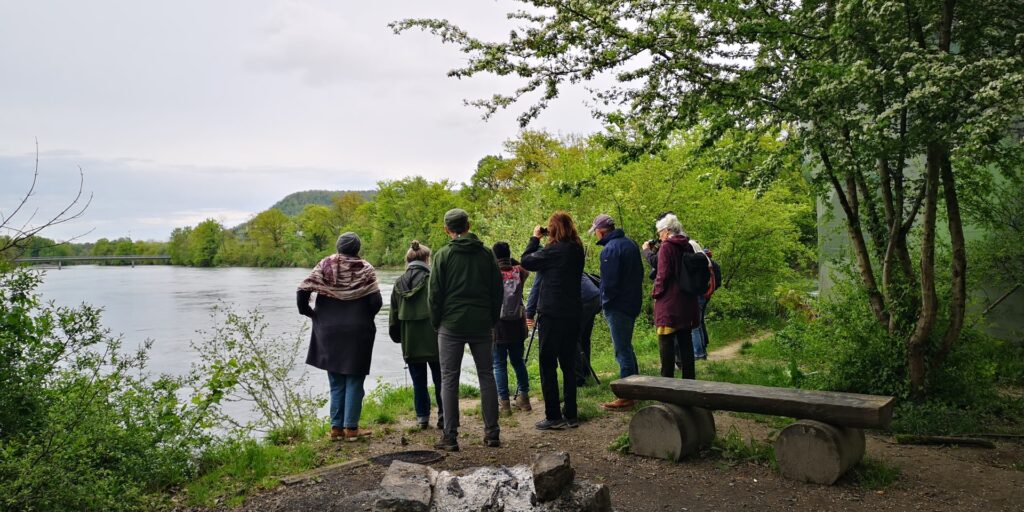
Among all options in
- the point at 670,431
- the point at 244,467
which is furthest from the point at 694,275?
the point at 244,467

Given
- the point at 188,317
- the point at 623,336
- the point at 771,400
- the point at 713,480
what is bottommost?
the point at 188,317

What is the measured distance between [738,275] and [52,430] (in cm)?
1322

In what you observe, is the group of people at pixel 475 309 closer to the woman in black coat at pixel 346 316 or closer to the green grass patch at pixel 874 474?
the woman in black coat at pixel 346 316

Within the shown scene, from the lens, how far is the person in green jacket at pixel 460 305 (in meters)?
5.41

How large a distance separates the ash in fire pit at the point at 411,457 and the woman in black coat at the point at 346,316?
2.60 ft

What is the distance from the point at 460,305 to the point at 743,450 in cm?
247

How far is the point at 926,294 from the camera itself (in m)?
5.78

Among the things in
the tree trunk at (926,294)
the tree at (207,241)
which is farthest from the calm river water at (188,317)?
the tree at (207,241)

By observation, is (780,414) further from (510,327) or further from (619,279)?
(510,327)

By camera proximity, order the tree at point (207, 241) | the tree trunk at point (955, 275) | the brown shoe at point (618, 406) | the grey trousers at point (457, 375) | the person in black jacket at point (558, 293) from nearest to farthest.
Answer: the grey trousers at point (457, 375), the tree trunk at point (955, 275), the person in black jacket at point (558, 293), the brown shoe at point (618, 406), the tree at point (207, 241)

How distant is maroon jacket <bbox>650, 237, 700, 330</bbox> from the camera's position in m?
6.19

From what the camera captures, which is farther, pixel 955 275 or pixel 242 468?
pixel 955 275

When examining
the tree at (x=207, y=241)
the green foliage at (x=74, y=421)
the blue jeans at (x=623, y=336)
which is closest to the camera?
the green foliage at (x=74, y=421)

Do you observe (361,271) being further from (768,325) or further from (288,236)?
(288,236)
